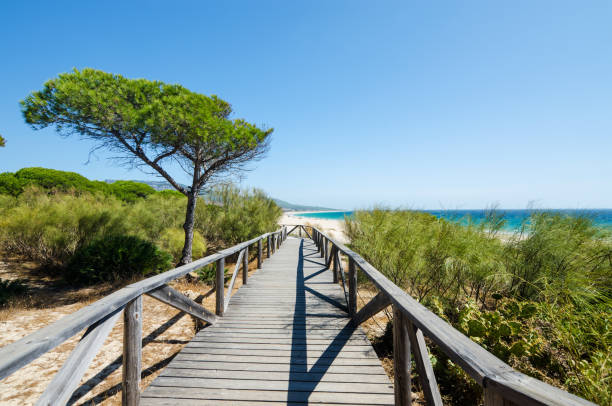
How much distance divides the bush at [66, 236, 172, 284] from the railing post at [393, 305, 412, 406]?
671cm

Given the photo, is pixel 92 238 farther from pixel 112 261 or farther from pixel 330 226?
pixel 330 226

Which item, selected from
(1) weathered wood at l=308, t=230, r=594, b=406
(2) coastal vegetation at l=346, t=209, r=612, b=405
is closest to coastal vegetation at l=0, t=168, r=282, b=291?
(2) coastal vegetation at l=346, t=209, r=612, b=405

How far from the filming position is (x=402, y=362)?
68.4 inches

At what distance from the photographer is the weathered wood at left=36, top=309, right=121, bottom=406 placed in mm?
1178

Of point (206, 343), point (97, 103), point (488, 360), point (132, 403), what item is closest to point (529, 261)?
point (488, 360)

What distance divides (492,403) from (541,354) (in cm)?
286

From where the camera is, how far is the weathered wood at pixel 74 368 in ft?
3.86

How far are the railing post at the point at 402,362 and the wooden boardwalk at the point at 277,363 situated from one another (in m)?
0.43

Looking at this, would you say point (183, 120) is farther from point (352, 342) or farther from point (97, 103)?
point (352, 342)

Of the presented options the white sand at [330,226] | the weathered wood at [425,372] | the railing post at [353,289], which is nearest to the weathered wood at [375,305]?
the railing post at [353,289]

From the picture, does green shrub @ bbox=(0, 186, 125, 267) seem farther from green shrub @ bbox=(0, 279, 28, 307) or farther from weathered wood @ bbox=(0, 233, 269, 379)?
weathered wood @ bbox=(0, 233, 269, 379)

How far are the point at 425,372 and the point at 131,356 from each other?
1.95m

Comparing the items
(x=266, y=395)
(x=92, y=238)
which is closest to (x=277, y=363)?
(x=266, y=395)

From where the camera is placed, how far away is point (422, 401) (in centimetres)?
266
